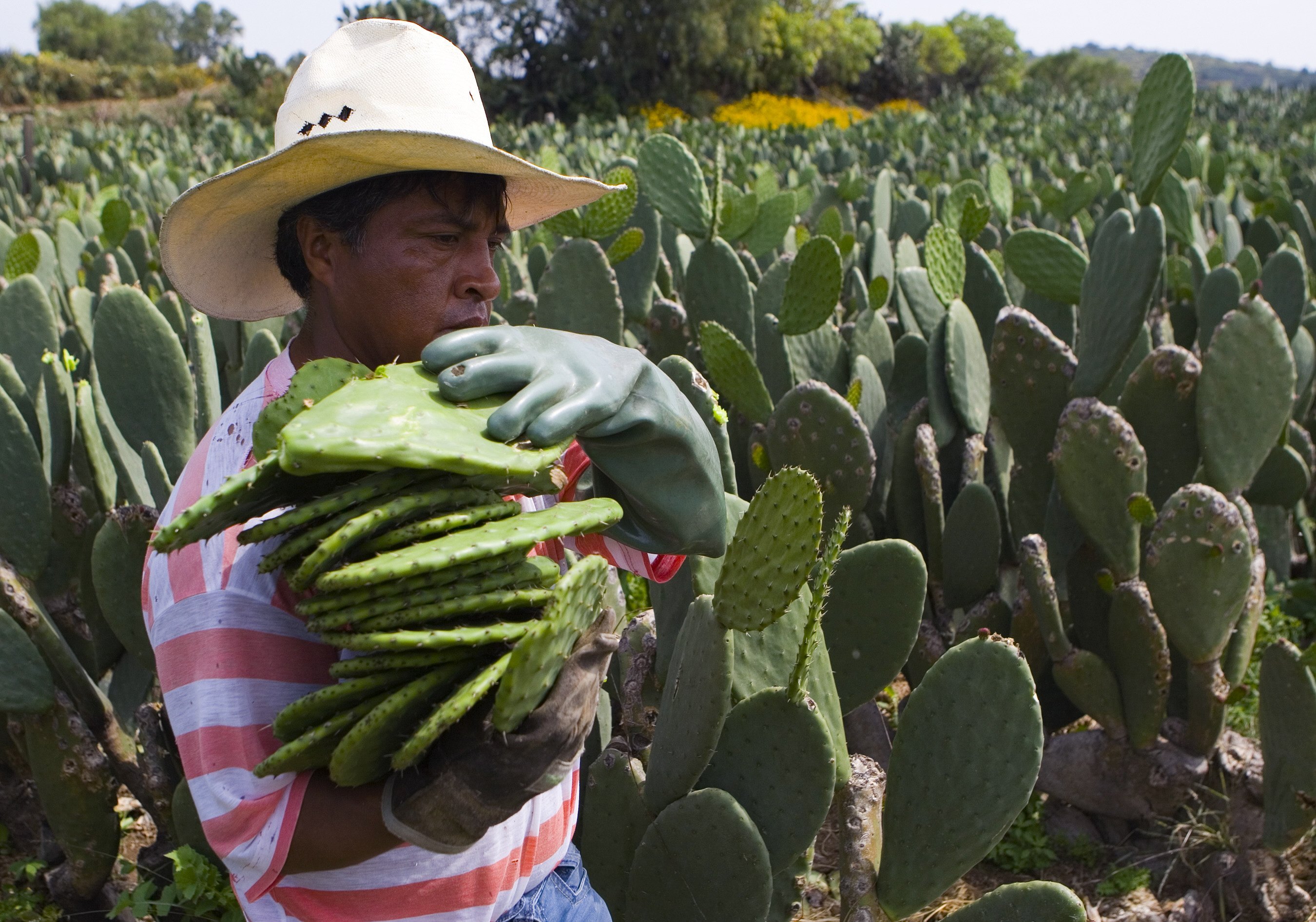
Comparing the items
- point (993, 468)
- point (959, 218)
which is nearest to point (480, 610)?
point (993, 468)

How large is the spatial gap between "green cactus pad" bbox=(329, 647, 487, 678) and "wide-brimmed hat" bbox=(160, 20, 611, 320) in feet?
2.05

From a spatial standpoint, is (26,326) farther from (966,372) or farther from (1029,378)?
(1029,378)

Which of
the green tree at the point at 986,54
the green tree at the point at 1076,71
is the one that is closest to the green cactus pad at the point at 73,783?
the green tree at the point at 986,54

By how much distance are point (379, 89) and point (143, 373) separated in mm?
1646

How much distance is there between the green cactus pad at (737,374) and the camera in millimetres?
2963

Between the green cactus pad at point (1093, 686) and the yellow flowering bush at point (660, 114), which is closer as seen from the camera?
the green cactus pad at point (1093, 686)

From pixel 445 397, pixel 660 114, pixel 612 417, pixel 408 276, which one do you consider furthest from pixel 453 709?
pixel 660 114

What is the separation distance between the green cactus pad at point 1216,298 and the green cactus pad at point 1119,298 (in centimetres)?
83

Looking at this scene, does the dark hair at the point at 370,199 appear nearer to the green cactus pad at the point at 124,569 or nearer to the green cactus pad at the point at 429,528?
the green cactus pad at the point at 429,528

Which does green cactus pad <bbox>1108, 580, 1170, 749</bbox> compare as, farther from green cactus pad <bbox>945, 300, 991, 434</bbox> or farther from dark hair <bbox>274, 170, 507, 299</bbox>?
dark hair <bbox>274, 170, 507, 299</bbox>

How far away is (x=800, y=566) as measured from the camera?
1.53 metres

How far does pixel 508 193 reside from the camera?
69.2 inches

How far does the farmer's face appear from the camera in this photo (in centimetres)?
134

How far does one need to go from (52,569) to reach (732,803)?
1.88 m
